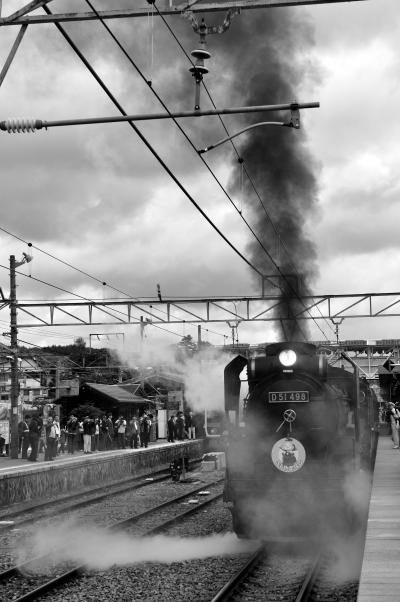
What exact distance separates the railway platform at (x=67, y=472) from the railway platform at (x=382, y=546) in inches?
348

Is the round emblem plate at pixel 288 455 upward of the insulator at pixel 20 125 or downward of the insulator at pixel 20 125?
downward

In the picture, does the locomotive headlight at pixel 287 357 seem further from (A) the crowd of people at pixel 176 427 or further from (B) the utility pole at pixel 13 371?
(A) the crowd of people at pixel 176 427

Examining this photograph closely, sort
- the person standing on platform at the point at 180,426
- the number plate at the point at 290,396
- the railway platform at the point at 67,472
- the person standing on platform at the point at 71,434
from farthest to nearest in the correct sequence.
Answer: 1. the person standing on platform at the point at 180,426
2. the person standing on platform at the point at 71,434
3. the railway platform at the point at 67,472
4. the number plate at the point at 290,396

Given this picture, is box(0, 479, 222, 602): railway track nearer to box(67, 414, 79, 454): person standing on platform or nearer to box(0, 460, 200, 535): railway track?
box(0, 460, 200, 535): railway track

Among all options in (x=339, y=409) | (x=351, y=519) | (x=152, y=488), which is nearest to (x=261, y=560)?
(x=351, y=519)

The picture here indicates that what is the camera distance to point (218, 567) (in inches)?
424

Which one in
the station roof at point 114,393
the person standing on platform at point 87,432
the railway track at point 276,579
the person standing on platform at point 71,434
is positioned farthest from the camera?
the station roof at point 114,393

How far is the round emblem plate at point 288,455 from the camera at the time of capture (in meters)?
11.4

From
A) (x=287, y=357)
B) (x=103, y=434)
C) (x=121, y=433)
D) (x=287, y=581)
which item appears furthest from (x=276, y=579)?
(x=103, y=434)

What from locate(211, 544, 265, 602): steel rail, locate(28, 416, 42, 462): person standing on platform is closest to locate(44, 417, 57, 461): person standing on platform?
locate(28, 416, 42, 462): person standing on platform

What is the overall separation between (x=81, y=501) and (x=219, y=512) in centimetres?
448

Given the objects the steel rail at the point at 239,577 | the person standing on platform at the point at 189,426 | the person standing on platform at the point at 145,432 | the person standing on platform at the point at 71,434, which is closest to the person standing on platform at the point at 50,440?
the person standing on platform at the point at 71,434

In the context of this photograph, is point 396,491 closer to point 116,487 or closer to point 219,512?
point 219,512

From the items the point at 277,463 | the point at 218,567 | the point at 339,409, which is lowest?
the point at 218,567
